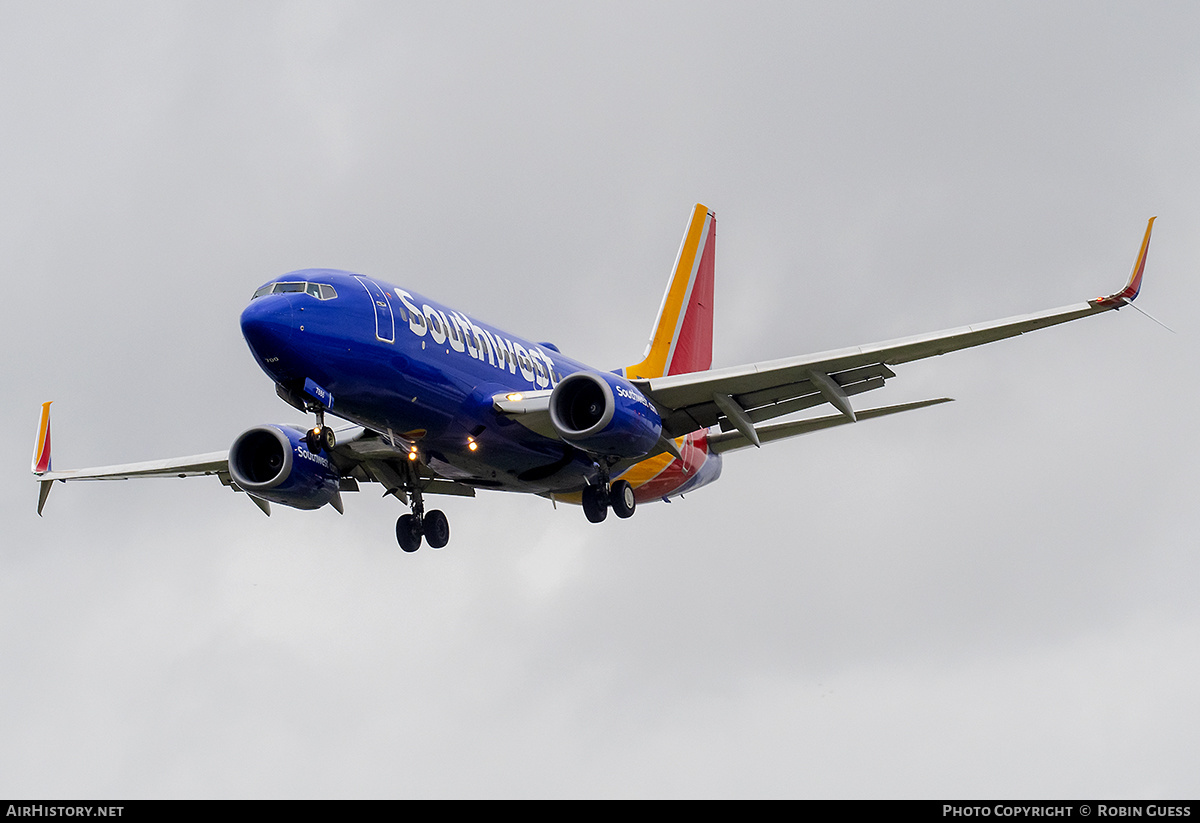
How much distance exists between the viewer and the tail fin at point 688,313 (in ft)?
134

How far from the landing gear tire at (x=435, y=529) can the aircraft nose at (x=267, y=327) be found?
8910mm

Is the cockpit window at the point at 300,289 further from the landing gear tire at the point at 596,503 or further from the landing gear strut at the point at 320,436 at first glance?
the landing gear tire at the point at 596,503

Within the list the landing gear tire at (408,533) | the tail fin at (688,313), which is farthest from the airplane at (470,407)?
the tail fin at (688,313)

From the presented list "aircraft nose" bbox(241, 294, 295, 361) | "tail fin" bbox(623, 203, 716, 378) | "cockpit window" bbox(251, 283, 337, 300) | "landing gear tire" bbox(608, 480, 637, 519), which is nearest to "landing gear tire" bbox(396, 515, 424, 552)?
"landing gear tire" bbox(608, 480, 637, 519)

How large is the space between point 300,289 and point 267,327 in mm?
1259

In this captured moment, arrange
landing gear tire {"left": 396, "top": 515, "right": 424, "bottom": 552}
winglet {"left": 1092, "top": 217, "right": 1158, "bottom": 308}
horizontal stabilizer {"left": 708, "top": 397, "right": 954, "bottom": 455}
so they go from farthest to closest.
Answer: landing gear tire {"left": 396, "top": 515, "right": 424, "bottom": 552} < horizontal stabilizer {"left": 708, "top": 397, "right": 954, "bottom": 455} < winglet {"left": 1092, "top": 217, "right": 1158, "bottom": 308}

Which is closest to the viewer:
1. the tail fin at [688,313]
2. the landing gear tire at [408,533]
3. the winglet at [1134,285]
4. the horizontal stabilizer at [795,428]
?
the winglet at [1134,285]

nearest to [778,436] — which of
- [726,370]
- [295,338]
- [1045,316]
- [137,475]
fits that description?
[726,370]

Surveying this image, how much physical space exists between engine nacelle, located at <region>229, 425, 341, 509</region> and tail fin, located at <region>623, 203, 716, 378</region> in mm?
10180

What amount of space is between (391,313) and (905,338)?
34.1 ft

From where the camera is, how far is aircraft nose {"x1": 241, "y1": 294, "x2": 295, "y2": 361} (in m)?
26.5

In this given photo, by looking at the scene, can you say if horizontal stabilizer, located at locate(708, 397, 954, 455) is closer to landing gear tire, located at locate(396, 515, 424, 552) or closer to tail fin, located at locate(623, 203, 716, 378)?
tail fin, located at locate(623, 203, 716, 378)
